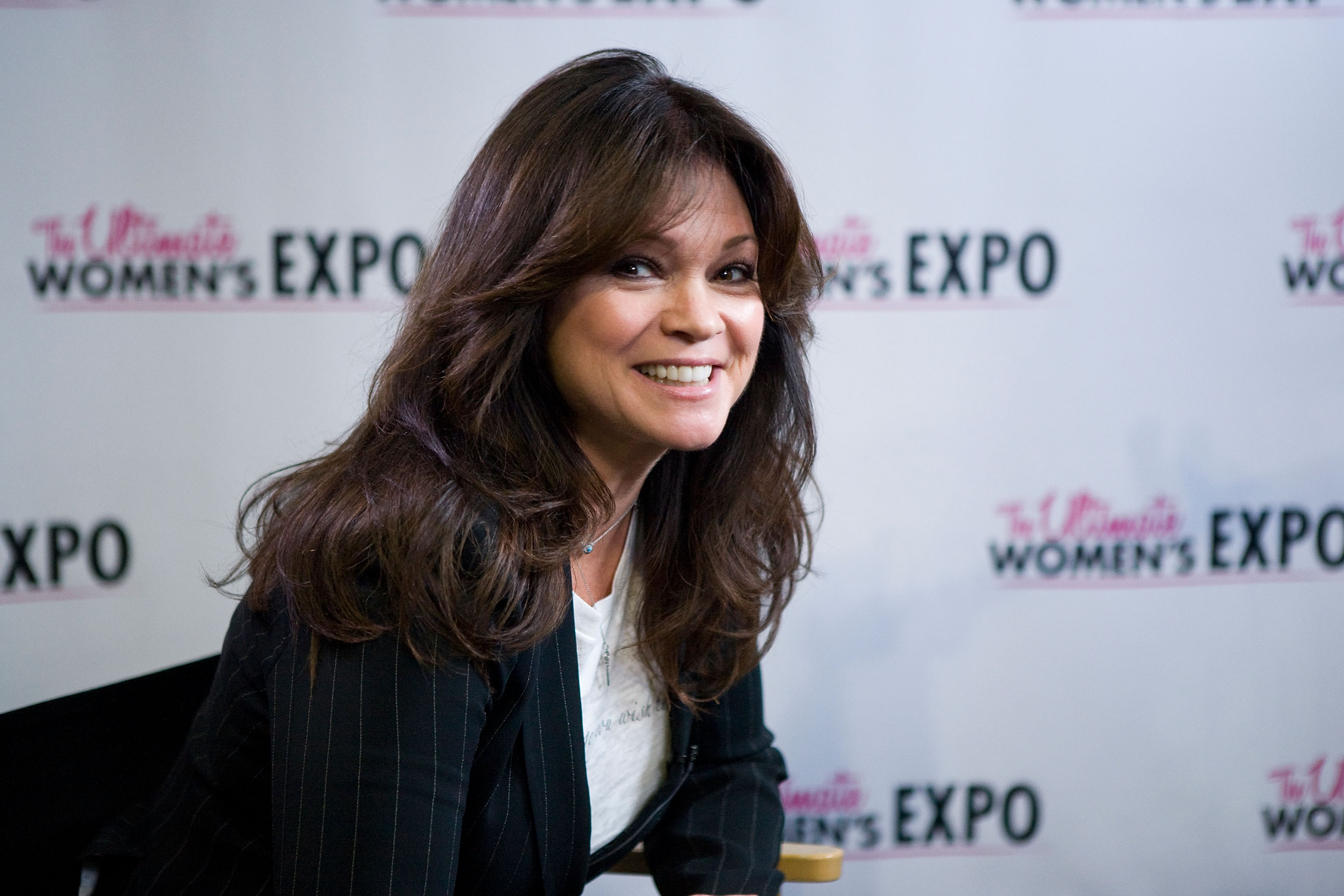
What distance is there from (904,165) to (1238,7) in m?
0.59

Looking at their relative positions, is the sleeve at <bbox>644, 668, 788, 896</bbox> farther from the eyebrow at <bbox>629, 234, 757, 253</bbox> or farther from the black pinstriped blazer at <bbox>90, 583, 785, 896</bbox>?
the eyebrow at <bbox>629, 234, 757, 253</bbox>

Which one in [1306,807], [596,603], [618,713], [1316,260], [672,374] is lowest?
[1306,807]

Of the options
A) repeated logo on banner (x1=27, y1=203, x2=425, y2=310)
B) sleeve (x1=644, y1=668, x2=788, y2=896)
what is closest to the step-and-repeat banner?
repeated logo on banner (x1=27, y1=203, x2=425, y2=310)

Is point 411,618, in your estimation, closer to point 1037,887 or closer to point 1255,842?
point 1037,887

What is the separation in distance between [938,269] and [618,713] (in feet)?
3.06

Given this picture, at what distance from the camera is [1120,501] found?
5.72 ft

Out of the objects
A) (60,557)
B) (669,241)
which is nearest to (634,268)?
(669,241)

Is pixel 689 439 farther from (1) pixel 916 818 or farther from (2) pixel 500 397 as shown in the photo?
(1) pixel 916 818

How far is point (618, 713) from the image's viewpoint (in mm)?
1086

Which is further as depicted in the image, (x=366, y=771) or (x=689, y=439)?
(x=689, y=439)

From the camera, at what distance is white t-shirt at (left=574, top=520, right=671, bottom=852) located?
1.03 metres

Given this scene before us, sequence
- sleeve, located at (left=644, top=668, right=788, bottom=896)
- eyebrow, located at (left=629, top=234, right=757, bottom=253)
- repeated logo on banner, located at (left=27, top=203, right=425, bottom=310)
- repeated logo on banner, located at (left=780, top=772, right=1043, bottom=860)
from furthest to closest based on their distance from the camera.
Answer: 1. repeated logo on banner, located at (left=780, top=772, right=1043, bottom=860)
2. repeated logo on banner, located at (left=27, top=203, right=425, bottom=310)
3. sleeve, located at (left=644, top=668, right=788, bottom=896)
4. eyebrow, located at (left=629, top=234, right=757, bottom=253)

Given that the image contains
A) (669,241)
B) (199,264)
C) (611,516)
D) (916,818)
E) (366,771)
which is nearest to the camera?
(366,771)

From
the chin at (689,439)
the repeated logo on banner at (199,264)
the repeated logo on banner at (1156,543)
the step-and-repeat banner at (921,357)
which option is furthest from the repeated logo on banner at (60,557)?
the repeated logo on banner at (1156,543)
